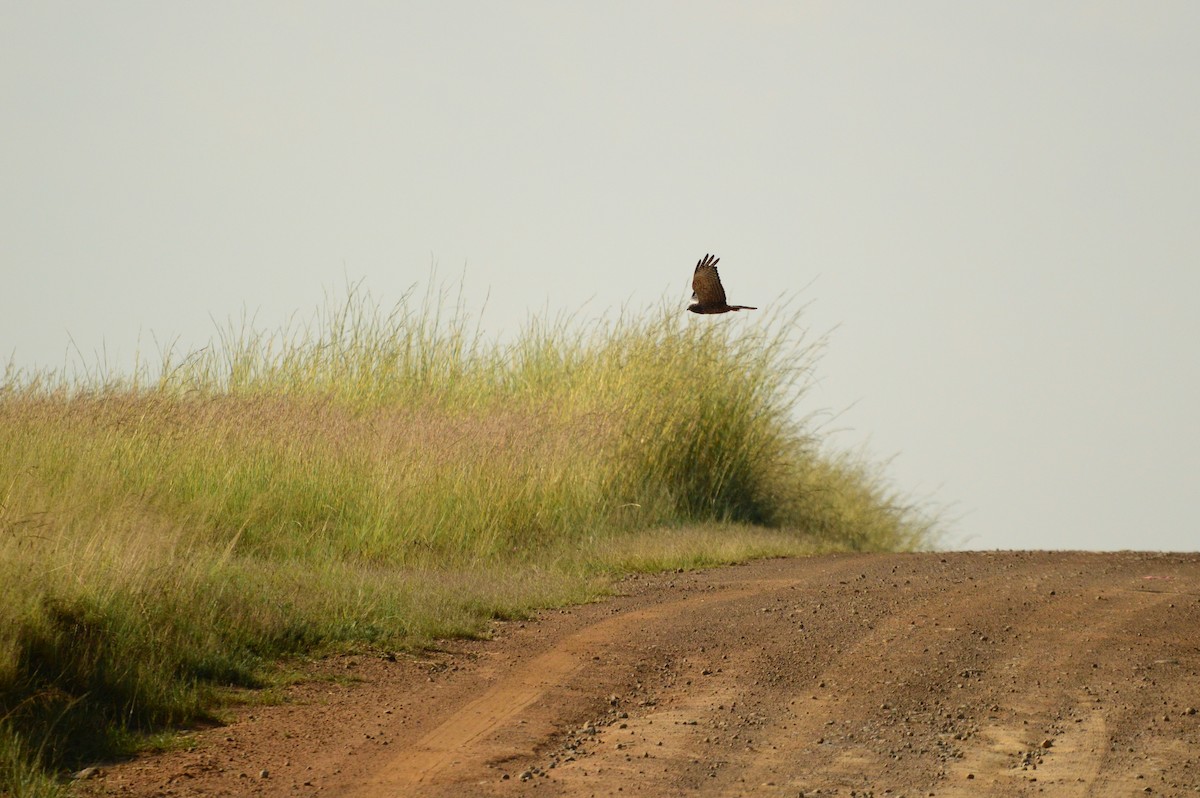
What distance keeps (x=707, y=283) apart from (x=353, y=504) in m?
4.14

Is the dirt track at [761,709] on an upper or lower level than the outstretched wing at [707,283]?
lower

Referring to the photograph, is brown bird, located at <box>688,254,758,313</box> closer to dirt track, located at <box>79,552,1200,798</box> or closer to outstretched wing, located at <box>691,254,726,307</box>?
outstretched wing, located at <box>691,254,726,307</box>

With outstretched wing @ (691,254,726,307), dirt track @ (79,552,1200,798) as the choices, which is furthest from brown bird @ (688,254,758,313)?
dirt track @ (79,552,1200,798)

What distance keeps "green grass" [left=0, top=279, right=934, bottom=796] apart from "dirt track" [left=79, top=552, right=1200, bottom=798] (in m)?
0.61

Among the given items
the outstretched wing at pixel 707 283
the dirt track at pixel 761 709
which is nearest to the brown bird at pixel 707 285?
the outstretched wing at pixel 707 283

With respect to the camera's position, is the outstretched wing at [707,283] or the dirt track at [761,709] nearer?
the dirt track at [761,709]

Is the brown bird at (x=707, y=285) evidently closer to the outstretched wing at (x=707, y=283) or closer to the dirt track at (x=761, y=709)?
the outstretched wing at (x=707, y=283)

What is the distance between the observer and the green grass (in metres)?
6.41

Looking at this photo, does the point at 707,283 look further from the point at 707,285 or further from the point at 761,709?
the point at 761,709

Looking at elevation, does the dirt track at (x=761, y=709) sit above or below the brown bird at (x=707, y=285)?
below

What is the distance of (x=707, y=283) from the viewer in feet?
31.7

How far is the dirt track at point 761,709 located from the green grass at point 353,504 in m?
0.61

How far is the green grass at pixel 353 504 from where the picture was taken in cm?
641

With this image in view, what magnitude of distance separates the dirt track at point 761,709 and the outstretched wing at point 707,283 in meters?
2.37
